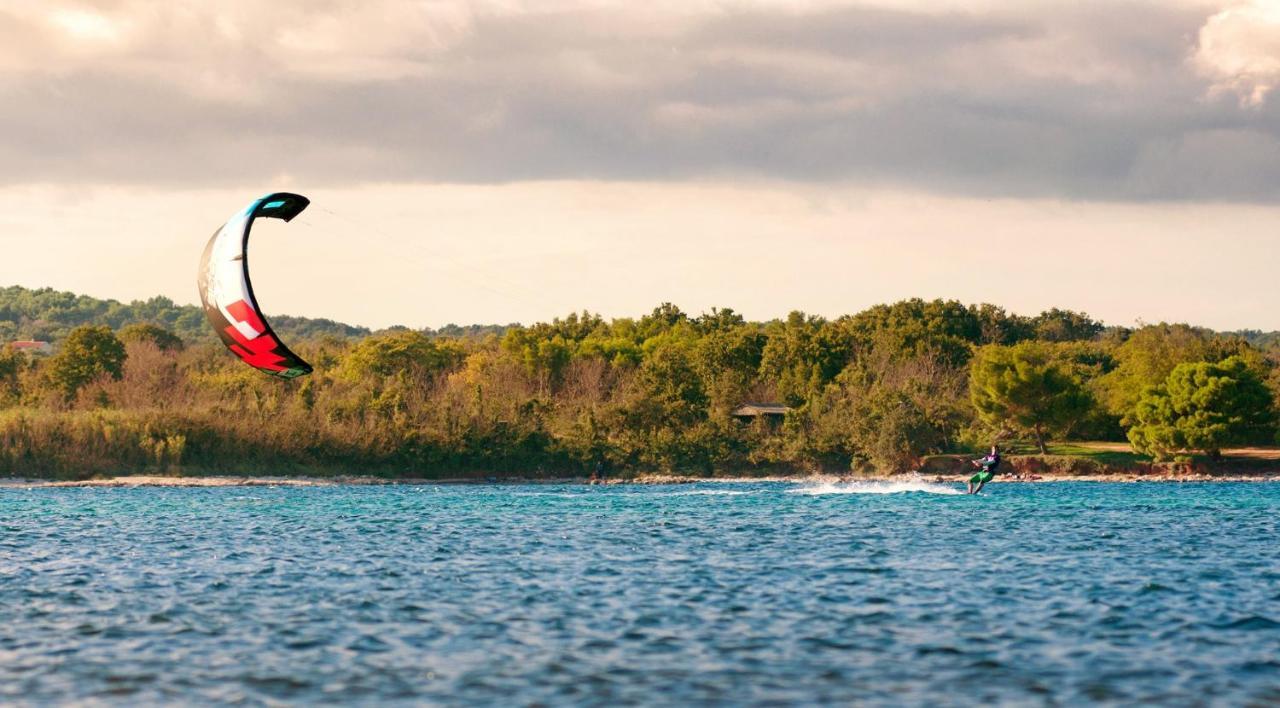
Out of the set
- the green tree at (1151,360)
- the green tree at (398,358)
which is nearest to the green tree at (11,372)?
the green tree at (398,358)

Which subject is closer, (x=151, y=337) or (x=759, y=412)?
(x=759, y=412)

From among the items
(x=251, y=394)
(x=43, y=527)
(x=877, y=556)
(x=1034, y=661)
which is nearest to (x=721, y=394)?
(x=251, y=394)

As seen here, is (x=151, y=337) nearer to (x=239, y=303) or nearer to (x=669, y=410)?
(x=669, y=410)

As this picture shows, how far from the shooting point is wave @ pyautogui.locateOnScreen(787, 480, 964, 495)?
71.2 metres

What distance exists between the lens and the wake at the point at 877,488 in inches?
2798

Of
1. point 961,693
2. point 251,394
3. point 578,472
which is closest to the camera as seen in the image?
point 961,693

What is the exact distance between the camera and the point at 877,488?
75312 mm

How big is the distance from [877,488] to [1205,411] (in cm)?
2228

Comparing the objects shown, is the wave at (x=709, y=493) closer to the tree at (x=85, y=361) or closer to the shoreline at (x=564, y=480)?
the shoreline at (x=564, y=480)

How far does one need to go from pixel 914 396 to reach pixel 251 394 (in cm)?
4470

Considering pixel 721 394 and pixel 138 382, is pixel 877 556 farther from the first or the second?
pixel 138 382

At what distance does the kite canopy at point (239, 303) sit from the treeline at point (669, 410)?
6296cm

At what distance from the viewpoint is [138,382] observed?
353 ft

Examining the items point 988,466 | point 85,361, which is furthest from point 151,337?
point 988,466
